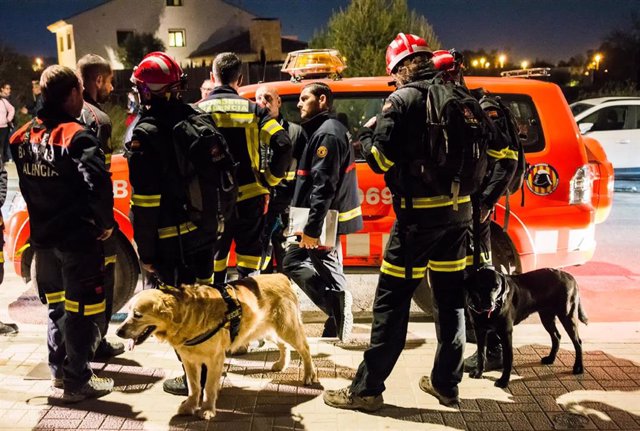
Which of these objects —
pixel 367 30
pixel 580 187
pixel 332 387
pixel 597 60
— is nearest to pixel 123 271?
pixel 332 387

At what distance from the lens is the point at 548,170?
515cm

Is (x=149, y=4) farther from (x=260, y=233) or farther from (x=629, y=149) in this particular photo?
(x=260, y=233)

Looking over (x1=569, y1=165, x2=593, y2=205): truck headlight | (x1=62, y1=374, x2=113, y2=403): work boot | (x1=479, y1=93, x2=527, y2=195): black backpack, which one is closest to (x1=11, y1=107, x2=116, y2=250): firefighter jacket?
(x1=62, y1=374, x2=113, y2=403): work boot

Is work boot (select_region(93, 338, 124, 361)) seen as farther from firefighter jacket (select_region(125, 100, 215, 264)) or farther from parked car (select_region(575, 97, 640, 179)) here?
parked car (select_region(575, 97, 640, 179))

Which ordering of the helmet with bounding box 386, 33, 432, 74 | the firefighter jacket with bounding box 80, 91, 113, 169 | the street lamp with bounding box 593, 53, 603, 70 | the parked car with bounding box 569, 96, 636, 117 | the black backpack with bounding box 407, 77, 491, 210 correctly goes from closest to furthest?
1. the black backpack with bounding box 407, 77, 491, 210
2. the helmet with bounding box 386, 33, 432, 74
3. the firefighter jacket with bounding box 80, 91, 113, 169
4. the parked car with bounding box 569, 96, 636, 117
5. the street lamp with bounding box 593, 53, 603, 70

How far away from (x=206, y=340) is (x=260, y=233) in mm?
1184

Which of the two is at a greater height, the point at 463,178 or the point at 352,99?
the point at 352,99

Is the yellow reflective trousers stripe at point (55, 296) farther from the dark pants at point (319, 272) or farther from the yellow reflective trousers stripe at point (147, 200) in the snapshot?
the dark pants at point (319, 272)

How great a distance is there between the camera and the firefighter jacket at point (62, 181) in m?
3.54

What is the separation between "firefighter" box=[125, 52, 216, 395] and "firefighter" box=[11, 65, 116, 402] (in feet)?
0.74

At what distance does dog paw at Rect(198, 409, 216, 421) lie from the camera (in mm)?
3624

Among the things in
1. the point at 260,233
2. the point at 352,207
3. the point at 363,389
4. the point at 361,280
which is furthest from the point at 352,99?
the point at 363,389

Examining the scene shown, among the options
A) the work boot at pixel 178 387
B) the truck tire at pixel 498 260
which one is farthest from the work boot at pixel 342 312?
the work boot at pixel 178 387

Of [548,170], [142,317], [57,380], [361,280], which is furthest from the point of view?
[361,280]
